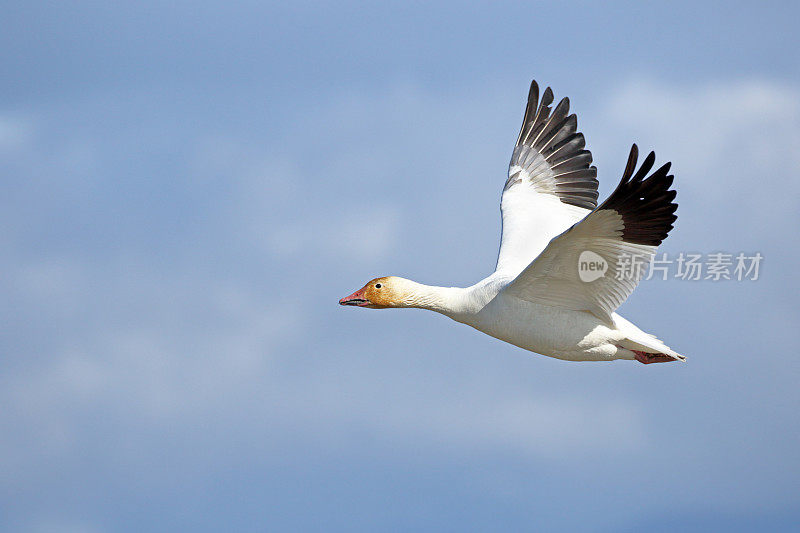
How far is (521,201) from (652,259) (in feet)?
11.6

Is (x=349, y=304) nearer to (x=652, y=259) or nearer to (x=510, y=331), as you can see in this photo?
(x=510, y=331)

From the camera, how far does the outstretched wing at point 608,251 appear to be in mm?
10516

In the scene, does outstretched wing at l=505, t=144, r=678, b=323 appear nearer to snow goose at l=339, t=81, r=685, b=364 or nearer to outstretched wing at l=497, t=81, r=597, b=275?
snow goose at l=339, t=81, r=685, b=364

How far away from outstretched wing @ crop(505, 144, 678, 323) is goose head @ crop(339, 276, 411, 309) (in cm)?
128

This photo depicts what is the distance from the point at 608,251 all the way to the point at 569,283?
659mm

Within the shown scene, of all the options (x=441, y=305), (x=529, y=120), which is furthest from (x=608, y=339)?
(x=529, y=120)

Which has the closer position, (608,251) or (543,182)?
(608,251)

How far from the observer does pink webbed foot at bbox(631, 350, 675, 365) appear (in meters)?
12.1

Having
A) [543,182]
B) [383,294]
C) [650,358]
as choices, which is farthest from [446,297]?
[543,182]

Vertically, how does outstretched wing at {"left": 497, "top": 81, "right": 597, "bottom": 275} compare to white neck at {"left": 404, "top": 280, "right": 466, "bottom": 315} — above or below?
above

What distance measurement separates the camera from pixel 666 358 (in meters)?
Answer: 12.2

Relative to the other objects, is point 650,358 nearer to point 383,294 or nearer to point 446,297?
point 446,297

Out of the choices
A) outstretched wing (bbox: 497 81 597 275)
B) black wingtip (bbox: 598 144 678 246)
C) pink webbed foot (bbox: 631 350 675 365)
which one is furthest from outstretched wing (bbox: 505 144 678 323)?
outstretched wing (bbox: 497 81 597 275)

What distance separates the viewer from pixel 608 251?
1112 cm
